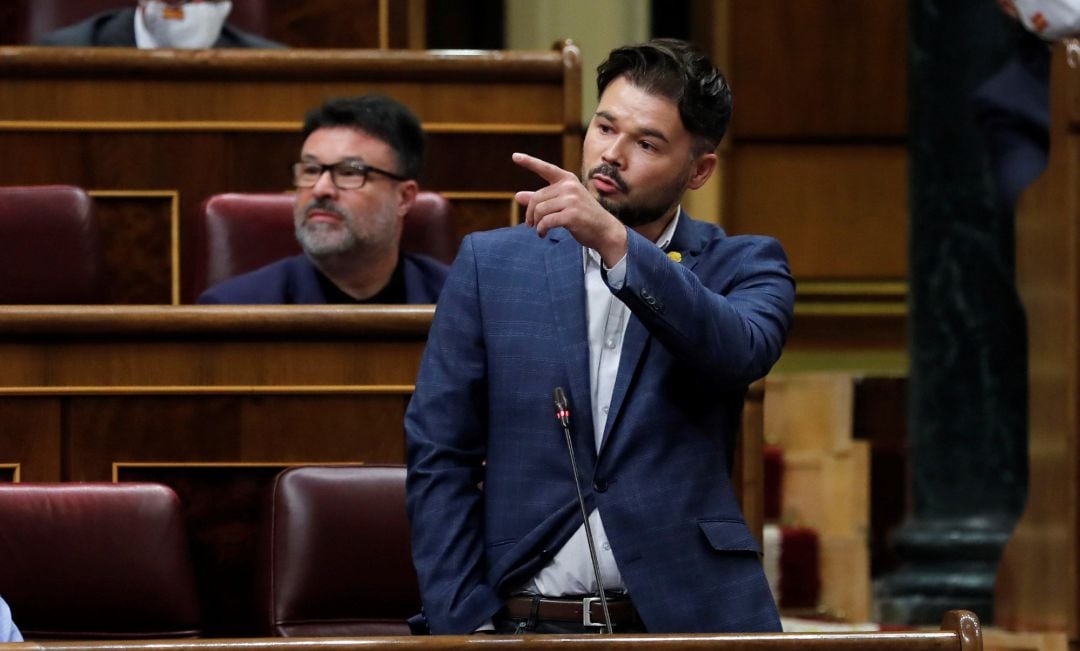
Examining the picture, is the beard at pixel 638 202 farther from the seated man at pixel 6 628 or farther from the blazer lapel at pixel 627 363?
the seated man at pixel 6 628

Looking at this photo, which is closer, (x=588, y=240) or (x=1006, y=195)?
(x=588, y=240)

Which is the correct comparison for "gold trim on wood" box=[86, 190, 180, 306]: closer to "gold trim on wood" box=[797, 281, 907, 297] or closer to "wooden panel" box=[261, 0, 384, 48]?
"wooden panel" box=[261, 0, 384, 48]

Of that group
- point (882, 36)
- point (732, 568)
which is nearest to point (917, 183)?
point (882, 36)

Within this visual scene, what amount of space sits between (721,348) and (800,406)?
1.87 meters

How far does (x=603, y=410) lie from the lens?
1.13 metres

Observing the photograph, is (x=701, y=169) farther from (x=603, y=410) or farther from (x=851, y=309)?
(x=851, y=309)

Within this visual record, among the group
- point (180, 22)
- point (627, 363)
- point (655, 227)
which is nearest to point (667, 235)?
point (655, 227)

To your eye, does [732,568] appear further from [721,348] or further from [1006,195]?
[1006,195]

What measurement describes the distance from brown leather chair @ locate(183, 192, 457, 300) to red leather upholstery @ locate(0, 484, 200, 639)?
27.5 inches

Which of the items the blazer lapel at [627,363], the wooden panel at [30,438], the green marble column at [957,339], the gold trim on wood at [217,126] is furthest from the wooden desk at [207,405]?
the green marble column at [957,339]

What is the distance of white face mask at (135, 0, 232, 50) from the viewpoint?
2.37 metres

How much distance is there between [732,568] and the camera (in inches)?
43.9

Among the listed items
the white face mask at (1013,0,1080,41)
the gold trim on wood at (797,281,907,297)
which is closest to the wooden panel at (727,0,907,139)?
the gold trim on wood at (797,281,907,297)

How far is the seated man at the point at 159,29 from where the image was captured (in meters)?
2.37
